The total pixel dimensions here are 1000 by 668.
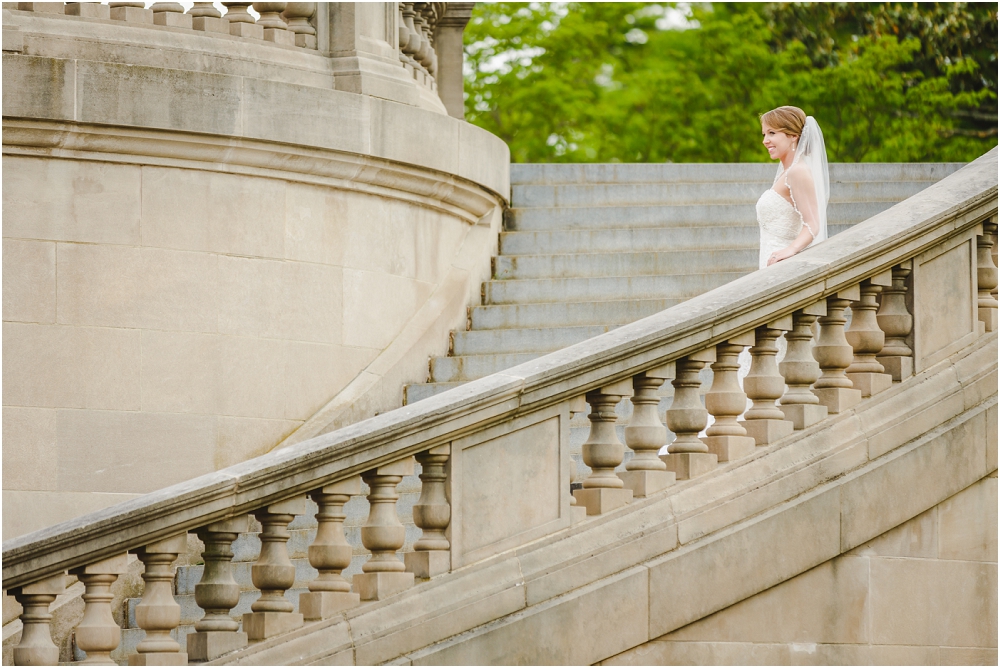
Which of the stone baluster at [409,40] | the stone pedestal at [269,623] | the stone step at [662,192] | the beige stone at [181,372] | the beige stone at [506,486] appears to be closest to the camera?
the stone pedestal at [269,623]

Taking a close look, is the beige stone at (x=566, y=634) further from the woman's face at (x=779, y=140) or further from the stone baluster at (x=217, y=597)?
the woman's face at (x=779, y=140)

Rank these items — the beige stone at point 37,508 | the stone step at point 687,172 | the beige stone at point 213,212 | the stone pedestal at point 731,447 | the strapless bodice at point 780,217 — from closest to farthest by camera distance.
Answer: the stone pedestal at point 731,447
the strapless bodice at point 780,217
the beige stone at point 37,508
the beige stone at point 213,212
the stone step at point 687,172

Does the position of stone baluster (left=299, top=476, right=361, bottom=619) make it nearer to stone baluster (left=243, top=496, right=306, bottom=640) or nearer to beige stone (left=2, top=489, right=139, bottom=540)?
stone baluster (left=243, top=496, right=306, bottom=640)

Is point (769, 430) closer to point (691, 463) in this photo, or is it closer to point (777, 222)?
point (691, 463)

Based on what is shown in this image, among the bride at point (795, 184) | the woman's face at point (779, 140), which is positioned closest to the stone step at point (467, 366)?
the bride at point (795, 184)

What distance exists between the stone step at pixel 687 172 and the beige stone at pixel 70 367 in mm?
4802

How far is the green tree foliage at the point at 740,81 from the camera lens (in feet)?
77.1

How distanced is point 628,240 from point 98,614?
646 cm

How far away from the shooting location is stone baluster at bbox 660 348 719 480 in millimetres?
6262

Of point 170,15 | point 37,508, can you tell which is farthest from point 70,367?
point 170,15

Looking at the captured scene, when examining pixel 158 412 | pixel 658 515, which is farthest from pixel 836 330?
pixel 158 412

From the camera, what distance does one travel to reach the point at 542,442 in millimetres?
6078

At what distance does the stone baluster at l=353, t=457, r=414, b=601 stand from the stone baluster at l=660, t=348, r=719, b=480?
1290 millimetres

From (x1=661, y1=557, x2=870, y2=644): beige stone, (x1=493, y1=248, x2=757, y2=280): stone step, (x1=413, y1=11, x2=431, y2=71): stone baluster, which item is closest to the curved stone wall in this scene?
(x1=413, y1=11, x2=431, y2=71): stone baluster
